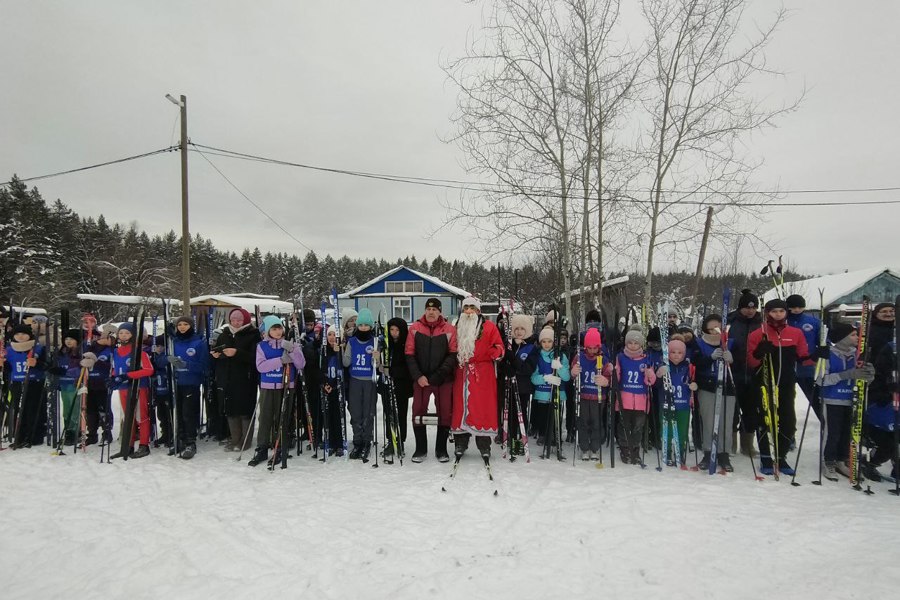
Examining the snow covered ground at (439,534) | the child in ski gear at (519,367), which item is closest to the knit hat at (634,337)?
the child in ski gear at (519,367)

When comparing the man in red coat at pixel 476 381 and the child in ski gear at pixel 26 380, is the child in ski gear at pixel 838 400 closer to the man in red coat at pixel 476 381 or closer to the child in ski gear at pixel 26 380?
the man in red coat at pixel 476 381

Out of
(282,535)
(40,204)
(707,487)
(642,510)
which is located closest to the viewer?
(282,535)

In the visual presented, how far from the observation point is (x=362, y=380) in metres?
5.91

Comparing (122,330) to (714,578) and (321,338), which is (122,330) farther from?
(714,578)

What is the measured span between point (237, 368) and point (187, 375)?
36.3 inches

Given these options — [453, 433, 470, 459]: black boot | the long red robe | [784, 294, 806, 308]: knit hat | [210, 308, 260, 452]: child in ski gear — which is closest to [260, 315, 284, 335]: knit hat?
[210, 308, 260, 452]: child in ski gear

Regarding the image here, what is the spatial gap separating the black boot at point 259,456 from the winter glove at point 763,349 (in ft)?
20.5

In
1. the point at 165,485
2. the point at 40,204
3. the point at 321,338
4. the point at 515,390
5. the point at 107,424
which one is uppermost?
the point at 40,204

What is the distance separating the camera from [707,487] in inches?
188

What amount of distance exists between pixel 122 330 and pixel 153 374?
0.77 m

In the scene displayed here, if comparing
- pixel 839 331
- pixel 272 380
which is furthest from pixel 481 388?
pixel 839 331

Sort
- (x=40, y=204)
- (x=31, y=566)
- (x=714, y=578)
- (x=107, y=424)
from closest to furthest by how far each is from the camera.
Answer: (x=714, y=578) < (x=31, y=566) < (x=107, y=424) < (x=40, y=204)

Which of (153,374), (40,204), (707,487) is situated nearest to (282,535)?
(153,374)

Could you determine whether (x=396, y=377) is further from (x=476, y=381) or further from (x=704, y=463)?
(x=704, y=463)
